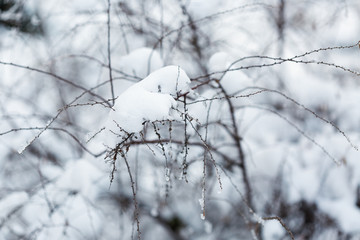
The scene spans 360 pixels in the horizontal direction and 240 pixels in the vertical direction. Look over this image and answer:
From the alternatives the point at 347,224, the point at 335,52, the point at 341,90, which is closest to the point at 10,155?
the point at 347,224

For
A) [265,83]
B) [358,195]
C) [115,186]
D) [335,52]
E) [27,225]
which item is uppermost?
[335,52]

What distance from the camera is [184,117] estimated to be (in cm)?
102

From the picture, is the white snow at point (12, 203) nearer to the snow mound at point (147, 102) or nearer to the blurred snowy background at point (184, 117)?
the blurred snowy background at point (184, 117)

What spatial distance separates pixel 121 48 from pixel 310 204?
6.20 feet

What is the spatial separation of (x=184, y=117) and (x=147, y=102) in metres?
0.20

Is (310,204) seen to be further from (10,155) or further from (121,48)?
(10,155)

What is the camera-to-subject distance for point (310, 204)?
2254 mm

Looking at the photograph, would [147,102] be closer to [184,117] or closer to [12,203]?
[184,117]

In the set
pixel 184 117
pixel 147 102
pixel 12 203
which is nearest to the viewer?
pixel 147 102

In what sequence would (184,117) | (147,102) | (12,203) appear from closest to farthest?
1. (147,102)
2. (184,117)
3. (12,203)

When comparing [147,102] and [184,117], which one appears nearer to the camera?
[147,102]

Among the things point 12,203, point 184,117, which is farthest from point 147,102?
point 12,203

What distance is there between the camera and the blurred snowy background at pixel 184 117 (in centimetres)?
136

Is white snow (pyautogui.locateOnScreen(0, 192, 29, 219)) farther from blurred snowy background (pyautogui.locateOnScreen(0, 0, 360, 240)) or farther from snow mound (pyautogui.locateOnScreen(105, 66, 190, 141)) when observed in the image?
snow mound (pyautogui.locateOnScreen(105, 66, 190, 141))
